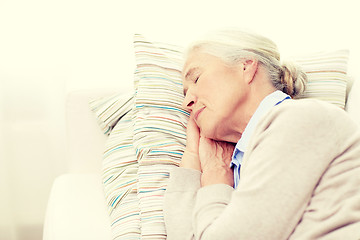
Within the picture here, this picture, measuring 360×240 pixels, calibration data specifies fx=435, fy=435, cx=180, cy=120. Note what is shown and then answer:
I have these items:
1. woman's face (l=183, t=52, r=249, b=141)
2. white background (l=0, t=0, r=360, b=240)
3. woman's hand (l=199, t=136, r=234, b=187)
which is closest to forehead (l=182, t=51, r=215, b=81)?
woman's face (l=183, t=52, r=249, b=141)

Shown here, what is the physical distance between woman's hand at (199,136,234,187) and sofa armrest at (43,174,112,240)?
37 centimetres

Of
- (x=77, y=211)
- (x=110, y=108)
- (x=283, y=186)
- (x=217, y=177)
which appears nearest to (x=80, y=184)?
(x=77, y=211)

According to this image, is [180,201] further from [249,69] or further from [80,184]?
[80,184]

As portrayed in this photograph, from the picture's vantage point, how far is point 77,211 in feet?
4.79

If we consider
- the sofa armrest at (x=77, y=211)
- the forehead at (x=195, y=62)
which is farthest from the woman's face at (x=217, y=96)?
the sofa armrest at (x=77, y=211)

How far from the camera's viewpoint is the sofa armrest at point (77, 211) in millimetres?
1349

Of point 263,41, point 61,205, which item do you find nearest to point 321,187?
point 263,41

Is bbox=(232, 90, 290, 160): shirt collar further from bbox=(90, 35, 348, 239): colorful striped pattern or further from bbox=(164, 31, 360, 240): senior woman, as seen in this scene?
bbox=(90, 35, 348, 239): colorful striped pattern

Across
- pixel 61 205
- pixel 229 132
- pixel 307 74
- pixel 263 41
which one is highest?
pixel 263 41

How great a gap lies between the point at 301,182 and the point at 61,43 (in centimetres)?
142

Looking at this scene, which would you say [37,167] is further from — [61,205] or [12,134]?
[61,205]

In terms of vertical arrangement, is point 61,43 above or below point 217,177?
above

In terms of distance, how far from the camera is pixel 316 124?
0.94 m

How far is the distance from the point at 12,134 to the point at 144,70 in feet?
2.74
